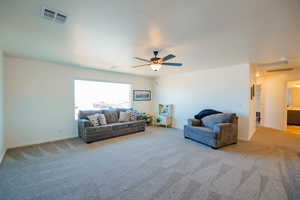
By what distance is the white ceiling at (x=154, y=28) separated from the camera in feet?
5.17

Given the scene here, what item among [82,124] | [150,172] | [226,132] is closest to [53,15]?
[150,172]

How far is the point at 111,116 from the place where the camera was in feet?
17.1

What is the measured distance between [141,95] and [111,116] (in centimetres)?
217

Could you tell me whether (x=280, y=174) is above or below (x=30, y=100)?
below

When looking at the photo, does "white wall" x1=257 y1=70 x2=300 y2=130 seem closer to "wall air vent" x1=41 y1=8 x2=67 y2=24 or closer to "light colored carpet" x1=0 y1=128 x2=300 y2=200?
"light colored carpet" x1=0 y1=128 x2=300 y2=200

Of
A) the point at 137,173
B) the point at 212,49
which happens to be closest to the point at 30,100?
the point at 137,173

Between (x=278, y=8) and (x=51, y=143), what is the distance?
5709 mm

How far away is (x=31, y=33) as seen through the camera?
7.53 feet

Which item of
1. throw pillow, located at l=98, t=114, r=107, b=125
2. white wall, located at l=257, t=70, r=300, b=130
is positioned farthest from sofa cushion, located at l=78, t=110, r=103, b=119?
white wall, located at l=257, t=70, r=300, b=130

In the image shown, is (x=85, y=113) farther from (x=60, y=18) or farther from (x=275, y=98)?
(x=275, y=98)

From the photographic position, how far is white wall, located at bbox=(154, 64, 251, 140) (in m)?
4.32

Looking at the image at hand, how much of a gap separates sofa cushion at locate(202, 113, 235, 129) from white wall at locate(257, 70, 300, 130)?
3.51 metres

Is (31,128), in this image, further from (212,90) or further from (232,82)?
(232,82)

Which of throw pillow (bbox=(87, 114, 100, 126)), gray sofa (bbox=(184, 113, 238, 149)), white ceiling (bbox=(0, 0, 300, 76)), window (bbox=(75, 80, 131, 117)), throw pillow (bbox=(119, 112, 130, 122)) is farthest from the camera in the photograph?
throw pillow (bbox=(119, 112, 130, 122))
